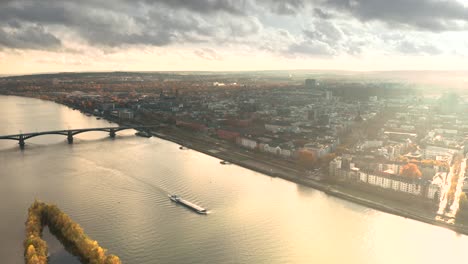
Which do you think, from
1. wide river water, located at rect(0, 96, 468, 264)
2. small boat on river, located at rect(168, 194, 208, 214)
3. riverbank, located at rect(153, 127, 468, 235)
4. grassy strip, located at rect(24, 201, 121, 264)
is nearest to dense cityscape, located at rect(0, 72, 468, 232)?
riverbank, located at rect(153, 127, 468, 235)

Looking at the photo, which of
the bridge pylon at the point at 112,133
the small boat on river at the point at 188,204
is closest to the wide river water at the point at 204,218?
the small boat on river at the point at 188,204

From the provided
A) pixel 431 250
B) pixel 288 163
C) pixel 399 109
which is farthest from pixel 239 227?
pixel 399 109

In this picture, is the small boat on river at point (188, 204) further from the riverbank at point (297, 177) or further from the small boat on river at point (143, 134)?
the small boat on river at point (143, 134)

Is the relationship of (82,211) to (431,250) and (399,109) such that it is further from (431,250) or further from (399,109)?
(399,109)

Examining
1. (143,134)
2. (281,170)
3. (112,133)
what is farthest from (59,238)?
(143,134)

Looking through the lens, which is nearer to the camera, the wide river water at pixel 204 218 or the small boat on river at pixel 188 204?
the wide river water at pixel 204 218

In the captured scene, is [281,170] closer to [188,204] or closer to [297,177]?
[297,177]

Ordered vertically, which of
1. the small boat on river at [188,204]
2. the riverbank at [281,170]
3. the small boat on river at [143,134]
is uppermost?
the small boat on river at [188,204]
